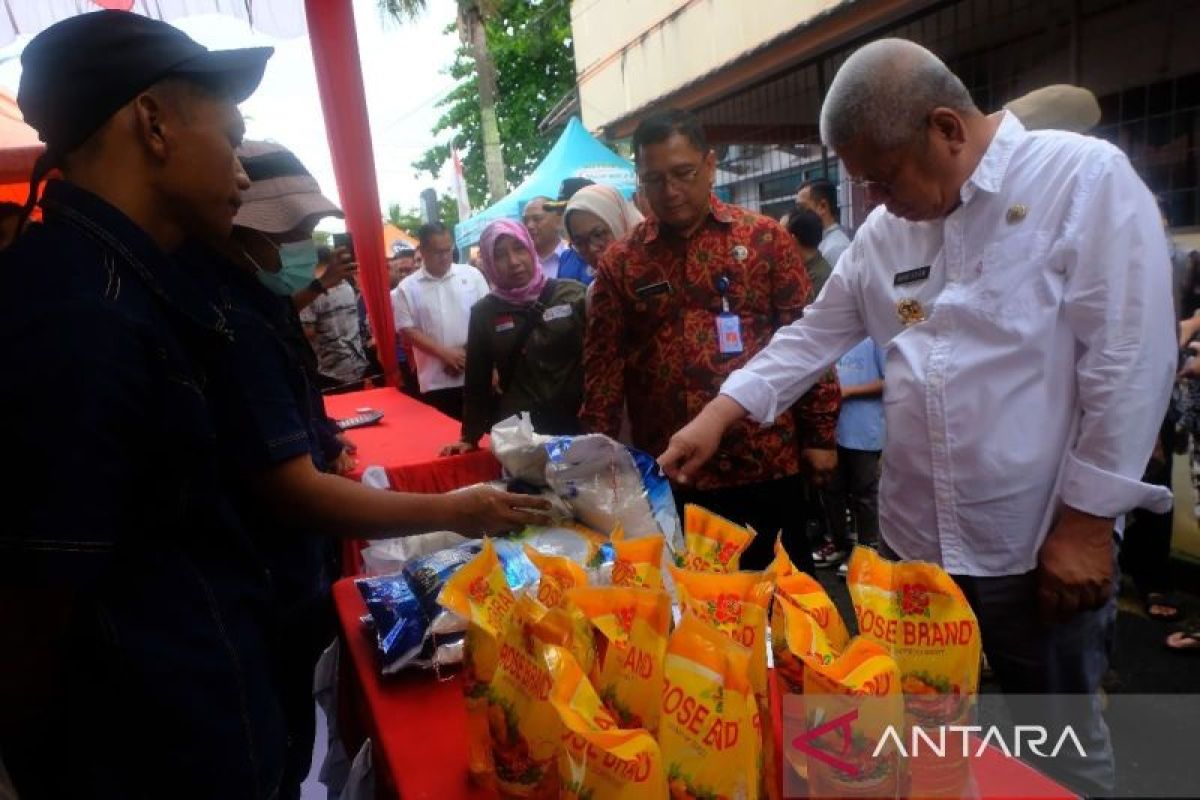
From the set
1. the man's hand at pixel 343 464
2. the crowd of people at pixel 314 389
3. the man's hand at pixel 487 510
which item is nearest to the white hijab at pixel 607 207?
the crowd of people at pixel 314 389

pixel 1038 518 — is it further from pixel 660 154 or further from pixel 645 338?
pixel 660 154

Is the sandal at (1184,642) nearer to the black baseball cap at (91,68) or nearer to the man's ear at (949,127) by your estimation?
the man's ear at (949,127)

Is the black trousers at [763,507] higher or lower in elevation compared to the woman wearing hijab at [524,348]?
lower

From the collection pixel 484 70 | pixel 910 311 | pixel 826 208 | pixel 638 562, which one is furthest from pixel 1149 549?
pixel 484 70

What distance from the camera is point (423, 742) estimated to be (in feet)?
3.60

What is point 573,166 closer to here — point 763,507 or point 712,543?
point 763,507

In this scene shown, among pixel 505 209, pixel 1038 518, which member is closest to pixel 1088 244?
pixel 1038 518

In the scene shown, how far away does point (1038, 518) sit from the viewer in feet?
4.56

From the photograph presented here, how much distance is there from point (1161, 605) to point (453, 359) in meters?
3.79

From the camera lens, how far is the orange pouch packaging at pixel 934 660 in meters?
0.79

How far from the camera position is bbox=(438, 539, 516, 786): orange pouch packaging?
3.21 ft

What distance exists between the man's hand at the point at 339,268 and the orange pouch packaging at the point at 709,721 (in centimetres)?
330

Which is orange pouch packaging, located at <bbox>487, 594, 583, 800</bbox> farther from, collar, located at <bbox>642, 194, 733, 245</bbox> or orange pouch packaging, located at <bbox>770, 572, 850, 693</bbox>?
collar, located at <bbox>642, 194, 733, 245</bbox>

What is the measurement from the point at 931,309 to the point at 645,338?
101 centimetres
